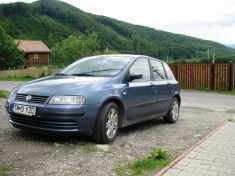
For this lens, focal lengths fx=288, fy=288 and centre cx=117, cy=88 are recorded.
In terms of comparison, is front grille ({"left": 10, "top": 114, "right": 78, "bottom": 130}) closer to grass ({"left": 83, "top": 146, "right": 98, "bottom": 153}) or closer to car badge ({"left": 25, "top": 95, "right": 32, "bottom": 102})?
car badge ({"left": 25, "top": 95, "right": 32, "bottom": 102})

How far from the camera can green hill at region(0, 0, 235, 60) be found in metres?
98.6

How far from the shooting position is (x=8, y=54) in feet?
170

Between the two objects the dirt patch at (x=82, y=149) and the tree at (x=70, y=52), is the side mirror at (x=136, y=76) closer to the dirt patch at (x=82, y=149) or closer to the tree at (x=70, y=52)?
the dirt patch at (x=82, y=149)

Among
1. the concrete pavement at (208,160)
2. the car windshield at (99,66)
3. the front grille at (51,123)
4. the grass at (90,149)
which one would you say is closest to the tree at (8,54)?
the car windshield at (99,66)

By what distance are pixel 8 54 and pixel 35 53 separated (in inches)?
953

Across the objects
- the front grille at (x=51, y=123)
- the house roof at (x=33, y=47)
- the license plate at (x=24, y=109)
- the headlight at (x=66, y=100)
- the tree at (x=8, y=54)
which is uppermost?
the house roof at (x=33, y=47)

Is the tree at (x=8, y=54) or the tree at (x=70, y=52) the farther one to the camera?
the tree at (x=70, y=52)

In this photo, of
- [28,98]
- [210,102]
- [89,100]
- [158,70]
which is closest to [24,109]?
[28,98]

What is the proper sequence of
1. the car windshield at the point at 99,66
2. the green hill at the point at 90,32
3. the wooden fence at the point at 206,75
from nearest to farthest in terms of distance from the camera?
the car windshield at the point at 99,66 → the wooden fence at the point at 206,75 → the green hill at the point at 90,32

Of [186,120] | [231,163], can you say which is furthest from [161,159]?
[186,120]

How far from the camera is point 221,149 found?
5035mm

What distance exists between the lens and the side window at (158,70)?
22.5ft

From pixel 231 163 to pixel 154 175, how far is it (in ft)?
4.52

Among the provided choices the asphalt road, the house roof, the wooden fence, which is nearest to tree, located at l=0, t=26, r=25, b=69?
the house roof
